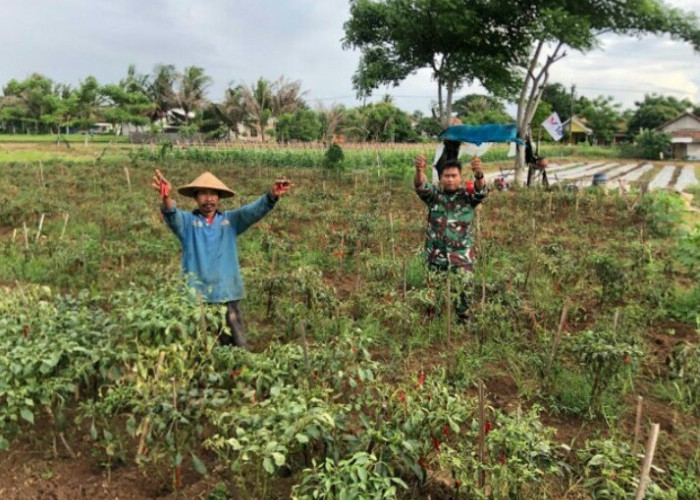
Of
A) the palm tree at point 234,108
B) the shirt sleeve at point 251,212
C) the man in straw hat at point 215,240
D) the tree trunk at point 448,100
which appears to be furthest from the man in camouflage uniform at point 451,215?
the palm tree at point 234,108

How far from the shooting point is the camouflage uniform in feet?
14.1

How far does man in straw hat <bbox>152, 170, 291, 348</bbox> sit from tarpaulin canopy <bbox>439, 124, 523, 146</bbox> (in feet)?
31.4

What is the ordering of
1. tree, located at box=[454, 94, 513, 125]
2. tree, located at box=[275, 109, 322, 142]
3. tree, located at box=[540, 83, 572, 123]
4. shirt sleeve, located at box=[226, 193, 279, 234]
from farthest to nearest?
tree, located at box=[540, 83, 572, 123], tree, located at box=[454, 94, 513, 125], tree, located at box=[275, 109, 322, 142], shirt sleeve, located at box=[226, 193, 279, 234]

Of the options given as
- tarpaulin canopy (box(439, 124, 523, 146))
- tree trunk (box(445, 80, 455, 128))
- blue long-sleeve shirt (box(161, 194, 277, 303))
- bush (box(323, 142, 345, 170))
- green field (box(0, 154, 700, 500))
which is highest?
tree trunk (box(445, 80, 455, 128))

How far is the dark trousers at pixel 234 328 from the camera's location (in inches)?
144

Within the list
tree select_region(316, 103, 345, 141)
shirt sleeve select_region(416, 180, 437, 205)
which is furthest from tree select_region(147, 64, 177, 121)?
shirt sleeve select_region(416, 180, 437, 205)

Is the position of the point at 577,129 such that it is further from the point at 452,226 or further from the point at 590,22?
the point at 452,226

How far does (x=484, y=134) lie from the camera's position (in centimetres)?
1234

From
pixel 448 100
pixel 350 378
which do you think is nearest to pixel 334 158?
pixel 448 100

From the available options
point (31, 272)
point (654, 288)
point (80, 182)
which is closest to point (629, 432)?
point (654, 288)

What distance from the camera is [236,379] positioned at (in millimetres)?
2557

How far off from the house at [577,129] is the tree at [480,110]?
680cm

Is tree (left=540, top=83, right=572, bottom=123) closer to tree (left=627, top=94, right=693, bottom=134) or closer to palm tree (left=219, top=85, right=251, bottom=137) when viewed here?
tree (left=627, top=94, right=693, bottom=134)

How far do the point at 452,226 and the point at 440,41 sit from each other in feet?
37.5
